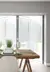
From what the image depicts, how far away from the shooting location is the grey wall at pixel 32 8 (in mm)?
6215

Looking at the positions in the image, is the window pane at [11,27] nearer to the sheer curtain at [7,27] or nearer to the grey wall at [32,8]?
the sheer curtain at [7,27]

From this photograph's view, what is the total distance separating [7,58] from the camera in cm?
277

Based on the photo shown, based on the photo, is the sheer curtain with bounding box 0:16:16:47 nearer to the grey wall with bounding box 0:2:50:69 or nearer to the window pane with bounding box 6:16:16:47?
the window pane with bounding box 6:16:16:47

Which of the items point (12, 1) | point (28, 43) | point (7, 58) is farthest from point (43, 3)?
point (7, 58)

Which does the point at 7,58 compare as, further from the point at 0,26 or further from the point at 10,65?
the point at 0,26

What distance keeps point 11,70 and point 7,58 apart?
0.24 m

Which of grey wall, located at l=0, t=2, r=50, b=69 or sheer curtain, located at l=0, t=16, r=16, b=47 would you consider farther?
sheer curtain, located at l=0, t=16, r=16, b=47

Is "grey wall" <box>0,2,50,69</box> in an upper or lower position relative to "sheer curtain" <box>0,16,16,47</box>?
upper

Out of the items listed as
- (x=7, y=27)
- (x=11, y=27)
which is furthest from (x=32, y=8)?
(x=7, y=27)

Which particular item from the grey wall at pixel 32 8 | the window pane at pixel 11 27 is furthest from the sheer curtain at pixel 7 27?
the grey wall at pixel 32 8

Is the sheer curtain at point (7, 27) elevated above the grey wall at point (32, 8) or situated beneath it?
situated beneath

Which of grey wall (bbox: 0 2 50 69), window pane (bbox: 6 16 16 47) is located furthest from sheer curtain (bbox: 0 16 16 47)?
grey wall (bbox: 0 2 50 69)

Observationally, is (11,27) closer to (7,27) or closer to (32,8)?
(7,27)

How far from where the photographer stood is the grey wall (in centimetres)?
621
